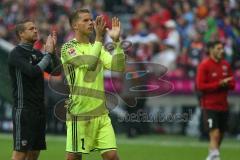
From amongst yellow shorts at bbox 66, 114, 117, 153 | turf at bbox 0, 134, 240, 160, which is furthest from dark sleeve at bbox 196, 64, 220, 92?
yellow shorts at bbox 66, 114, 117, 153

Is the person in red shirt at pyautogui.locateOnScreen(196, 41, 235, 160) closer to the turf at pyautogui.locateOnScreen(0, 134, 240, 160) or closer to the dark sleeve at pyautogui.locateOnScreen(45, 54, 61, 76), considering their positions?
the turf at pyautogui.locateOnScreen(0, 134, 240, 160)

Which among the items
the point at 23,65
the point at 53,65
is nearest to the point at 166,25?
the point at 53,65

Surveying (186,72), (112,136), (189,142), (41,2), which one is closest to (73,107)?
(112,136)

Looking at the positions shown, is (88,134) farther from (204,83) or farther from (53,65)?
(204,83)

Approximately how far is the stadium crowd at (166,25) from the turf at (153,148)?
248 centimetres

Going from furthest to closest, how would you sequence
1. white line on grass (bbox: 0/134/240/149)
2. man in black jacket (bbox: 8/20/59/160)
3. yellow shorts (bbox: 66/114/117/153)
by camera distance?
white line on grass (bbox: 0/134/240/149) → man in black jacket (bbox: 8/20/59/160) → yellow shorts (bbox: 66/114/117/153)

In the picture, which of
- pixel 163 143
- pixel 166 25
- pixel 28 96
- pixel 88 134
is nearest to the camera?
pixel 88 134

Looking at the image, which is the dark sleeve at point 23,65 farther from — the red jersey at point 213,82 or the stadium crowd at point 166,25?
the stadium crowd at point 166,25

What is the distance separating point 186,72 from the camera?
21.1 meters

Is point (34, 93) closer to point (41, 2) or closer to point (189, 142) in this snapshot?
point (189, 142)

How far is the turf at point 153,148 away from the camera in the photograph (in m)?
15.4

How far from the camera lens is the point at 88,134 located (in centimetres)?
999

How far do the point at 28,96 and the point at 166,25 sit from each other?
1316 cm

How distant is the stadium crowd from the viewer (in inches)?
851
